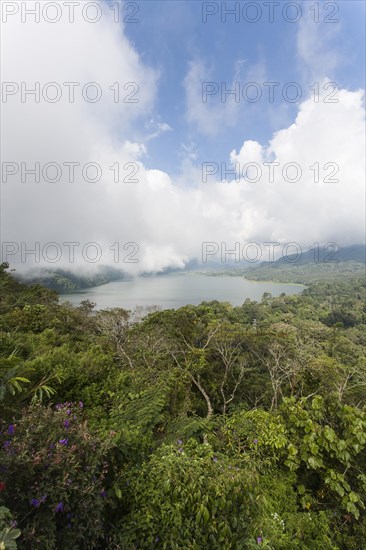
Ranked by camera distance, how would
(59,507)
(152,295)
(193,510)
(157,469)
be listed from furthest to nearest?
1. (152,295)
2. (157,469)
3. (193,510)
4. (59,507)

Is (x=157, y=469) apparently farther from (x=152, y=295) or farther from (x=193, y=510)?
(x=152, y=295)

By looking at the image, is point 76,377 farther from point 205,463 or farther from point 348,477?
point 348,477

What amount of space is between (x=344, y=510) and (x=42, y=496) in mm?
4188

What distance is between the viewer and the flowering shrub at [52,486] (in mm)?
1715

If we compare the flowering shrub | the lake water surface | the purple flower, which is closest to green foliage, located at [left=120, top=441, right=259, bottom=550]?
the flowering shrub

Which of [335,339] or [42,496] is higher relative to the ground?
[42,496]

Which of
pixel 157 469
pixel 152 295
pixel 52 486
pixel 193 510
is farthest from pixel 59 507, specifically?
pixel 152 295

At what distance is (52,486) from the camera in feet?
5.86

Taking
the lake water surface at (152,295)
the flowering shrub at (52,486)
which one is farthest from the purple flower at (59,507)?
the lake water surface at (152,295)

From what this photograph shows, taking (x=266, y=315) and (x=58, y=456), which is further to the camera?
(x=266, y=315)

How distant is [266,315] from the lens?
159 feet

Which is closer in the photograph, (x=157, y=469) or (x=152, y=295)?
(x=157, y=469)

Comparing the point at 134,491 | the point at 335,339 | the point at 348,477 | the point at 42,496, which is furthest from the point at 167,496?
the point at 335,339

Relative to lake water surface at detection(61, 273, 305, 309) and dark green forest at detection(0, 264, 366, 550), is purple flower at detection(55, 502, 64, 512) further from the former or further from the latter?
lake water surface at detection(61, 273, 305, 309)
